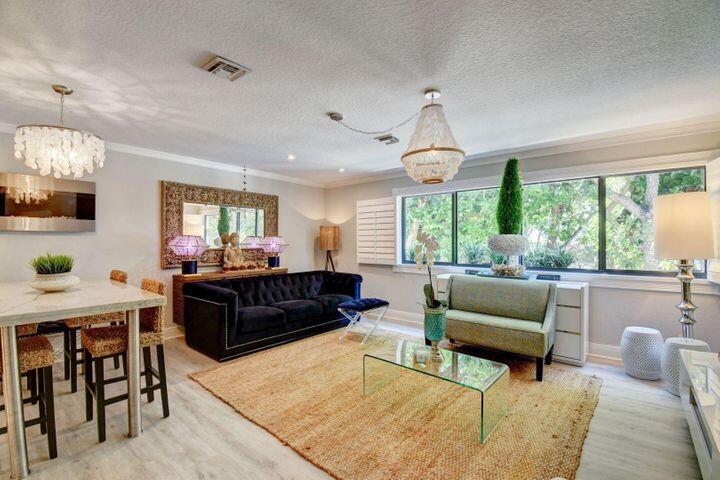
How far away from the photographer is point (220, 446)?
84.3 inches

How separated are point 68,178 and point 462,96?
4.16 meters

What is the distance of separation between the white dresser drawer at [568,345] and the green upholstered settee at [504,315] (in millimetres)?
105

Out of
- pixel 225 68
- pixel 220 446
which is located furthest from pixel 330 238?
pixel 220 446

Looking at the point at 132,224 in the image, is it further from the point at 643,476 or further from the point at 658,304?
the point at 658,304

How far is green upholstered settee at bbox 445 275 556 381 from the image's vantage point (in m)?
3.18

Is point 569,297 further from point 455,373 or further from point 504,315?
point 455,373

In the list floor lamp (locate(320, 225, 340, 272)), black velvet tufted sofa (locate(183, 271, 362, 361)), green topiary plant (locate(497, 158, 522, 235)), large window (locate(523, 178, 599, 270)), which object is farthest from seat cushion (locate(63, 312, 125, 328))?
large window (locate(523, 178, 599, 270))

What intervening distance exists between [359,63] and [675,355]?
3478 millimetres

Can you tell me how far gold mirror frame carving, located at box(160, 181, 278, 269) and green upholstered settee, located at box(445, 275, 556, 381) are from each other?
3.19m

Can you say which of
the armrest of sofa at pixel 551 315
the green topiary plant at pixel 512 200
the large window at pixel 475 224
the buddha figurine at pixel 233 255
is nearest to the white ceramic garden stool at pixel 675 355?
the armrest of sofa at pixel 551 315

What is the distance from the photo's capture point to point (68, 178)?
3652 mm

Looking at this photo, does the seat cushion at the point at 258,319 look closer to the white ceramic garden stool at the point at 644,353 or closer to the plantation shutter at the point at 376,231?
the plantation shutter at the point at 376,231

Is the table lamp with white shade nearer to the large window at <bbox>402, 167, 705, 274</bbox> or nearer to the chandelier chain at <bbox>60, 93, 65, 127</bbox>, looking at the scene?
the large window at <bbox>402, 167, 705, 274</bbox>

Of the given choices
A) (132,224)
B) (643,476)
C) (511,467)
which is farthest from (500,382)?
(132,224)
